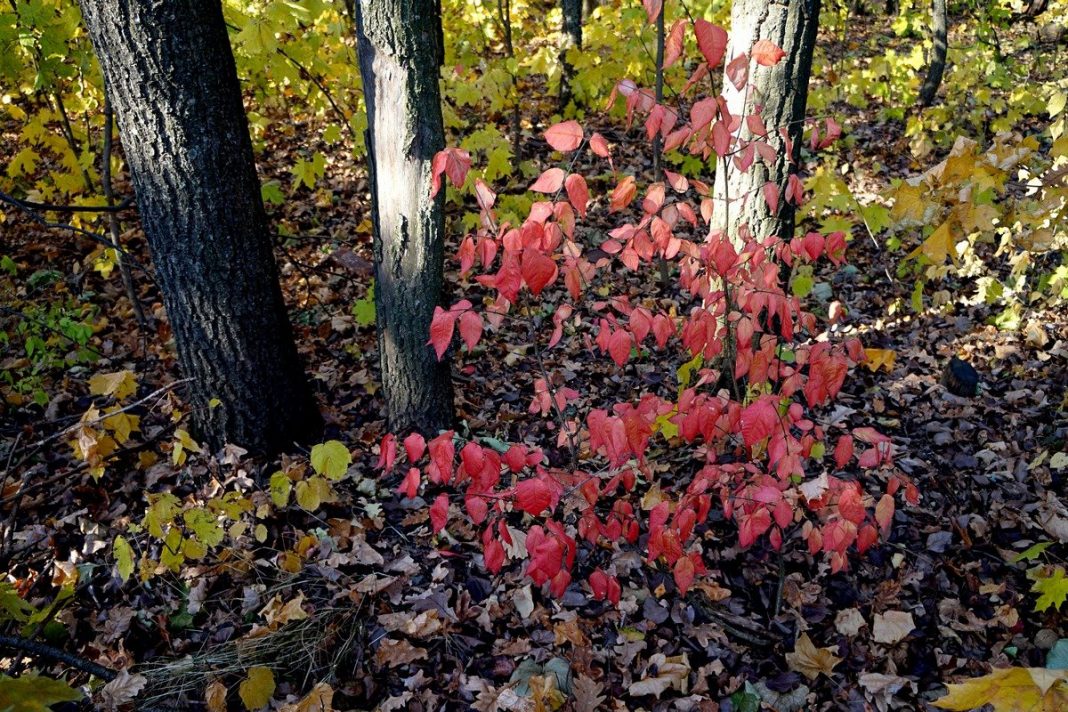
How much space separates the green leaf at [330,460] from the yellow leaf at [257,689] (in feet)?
2.86

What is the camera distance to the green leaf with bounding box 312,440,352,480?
320cm

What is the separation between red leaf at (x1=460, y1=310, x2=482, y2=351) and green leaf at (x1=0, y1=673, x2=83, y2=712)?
54.4 inches

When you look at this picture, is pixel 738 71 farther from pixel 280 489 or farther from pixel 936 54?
pixel 936 54

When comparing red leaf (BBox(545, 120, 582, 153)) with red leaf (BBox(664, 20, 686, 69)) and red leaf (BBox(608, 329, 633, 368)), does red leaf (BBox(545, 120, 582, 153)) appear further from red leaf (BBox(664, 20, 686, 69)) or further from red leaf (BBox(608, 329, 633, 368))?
red leaf (BBox(608, 329, 633, 368))

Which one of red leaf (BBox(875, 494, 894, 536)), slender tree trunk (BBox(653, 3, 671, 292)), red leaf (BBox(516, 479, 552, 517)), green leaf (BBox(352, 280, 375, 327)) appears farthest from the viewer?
slender tree trunk (BBox(653, 3, 671, 292))

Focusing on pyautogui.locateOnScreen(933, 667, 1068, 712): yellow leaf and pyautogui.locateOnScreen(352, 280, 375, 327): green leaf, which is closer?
pyautogui.locateOnScreen(933, 667, 1068, 712): yellow leaf

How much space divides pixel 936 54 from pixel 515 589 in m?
8.81

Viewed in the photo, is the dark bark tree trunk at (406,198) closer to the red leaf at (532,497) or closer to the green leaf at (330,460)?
the green leaf at (330,460)

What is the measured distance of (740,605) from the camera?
317 cm

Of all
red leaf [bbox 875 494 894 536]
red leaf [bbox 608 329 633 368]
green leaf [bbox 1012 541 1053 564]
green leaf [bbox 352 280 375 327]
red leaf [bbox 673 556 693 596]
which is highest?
red leaf [bbox 608 329 633 368]

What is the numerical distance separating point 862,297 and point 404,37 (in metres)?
4.11

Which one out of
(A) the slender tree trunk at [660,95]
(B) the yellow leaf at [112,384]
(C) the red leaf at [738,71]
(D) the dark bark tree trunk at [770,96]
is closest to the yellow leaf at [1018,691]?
(C) the red leaf at [738,71]

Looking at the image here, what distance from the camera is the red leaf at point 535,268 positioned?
91.0 inches

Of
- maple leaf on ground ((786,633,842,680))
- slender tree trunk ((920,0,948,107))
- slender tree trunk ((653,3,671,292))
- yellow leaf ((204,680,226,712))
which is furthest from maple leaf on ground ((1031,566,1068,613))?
slender tree trunk ((920,0,948,107))
